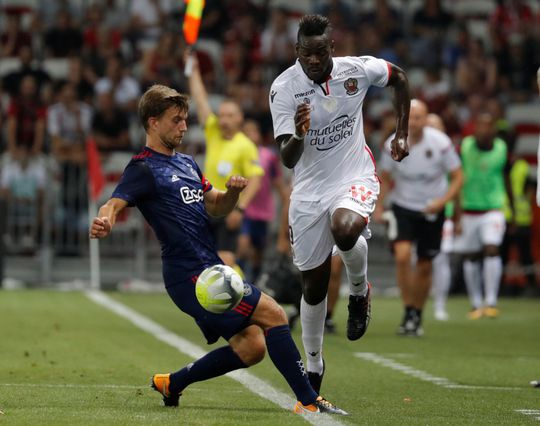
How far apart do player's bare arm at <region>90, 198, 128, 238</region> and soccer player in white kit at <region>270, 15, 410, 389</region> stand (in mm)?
1443

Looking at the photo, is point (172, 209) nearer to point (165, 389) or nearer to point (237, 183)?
point (237, 183)

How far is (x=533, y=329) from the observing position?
1559 cm

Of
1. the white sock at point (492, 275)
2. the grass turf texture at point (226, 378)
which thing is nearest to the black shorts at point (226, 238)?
the grass turf texture at point (226, 378)

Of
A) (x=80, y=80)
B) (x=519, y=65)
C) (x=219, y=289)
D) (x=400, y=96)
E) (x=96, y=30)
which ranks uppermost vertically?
(x=96, y=30)

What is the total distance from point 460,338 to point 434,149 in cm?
201

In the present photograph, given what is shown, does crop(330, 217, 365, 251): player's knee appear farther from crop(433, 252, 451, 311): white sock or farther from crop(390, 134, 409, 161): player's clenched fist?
crop(433, 252, 451, 311): white sock

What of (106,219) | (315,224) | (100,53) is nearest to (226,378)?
A: (315,224)

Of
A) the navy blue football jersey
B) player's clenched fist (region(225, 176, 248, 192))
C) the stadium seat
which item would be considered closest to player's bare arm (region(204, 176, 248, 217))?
player's clenched fist (region(225, 176, 248, 192))

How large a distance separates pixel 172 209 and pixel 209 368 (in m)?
0.91

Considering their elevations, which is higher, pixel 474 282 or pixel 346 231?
pixel 346 231

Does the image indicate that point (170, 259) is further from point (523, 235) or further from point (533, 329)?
point (523, 235)

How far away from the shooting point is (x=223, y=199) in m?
7.70

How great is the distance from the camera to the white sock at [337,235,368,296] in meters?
8.53

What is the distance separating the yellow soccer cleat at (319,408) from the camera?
24.8ft
